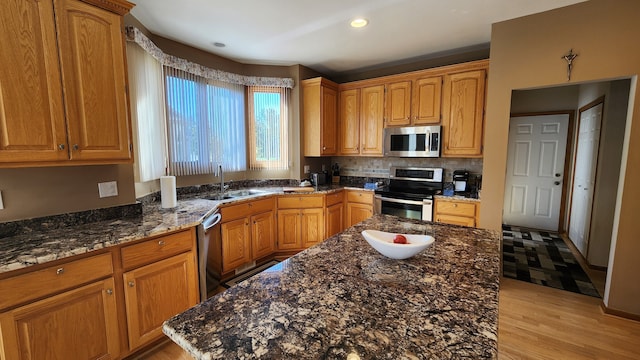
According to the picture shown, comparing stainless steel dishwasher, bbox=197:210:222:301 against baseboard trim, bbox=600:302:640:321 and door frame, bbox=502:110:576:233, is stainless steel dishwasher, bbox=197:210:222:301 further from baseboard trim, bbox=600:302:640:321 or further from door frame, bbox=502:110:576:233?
door frame, bbox=502:110:576:233

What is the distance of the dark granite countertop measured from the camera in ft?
4.47

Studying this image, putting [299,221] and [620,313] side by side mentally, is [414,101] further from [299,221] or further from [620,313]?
[620,313]

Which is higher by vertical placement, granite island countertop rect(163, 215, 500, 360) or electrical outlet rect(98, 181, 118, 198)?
electrical outlet rect(98, 181, 118, 198)

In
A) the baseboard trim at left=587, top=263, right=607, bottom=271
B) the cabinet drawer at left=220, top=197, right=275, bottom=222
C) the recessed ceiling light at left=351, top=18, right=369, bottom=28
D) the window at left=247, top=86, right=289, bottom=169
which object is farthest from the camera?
the window at left=247, top=86, right=289, bottom=169

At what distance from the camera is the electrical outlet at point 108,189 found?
200 centimetres

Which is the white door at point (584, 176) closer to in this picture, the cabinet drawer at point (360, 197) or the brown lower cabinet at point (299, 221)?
the cabinet drawer at point (360, 197)

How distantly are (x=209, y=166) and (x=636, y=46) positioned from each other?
419cm

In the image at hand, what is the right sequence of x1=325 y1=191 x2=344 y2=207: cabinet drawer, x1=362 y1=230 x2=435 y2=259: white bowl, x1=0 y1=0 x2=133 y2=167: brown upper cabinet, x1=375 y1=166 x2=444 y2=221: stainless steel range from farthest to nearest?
x1=325 y1=191 x2=344 y2=207: cabinet drawer < x1=375 y1=166 x2=444 y2=221: stainless steel range < x1=0 y1=0 x2=133 y2=167: brown upper cabinet < x1=362 y1=230 x2=435 y2=259: white bowl

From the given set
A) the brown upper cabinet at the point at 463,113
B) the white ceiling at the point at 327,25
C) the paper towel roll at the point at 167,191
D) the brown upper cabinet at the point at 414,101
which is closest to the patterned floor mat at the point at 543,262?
→ the brown upper cabinet at the point at 463,113

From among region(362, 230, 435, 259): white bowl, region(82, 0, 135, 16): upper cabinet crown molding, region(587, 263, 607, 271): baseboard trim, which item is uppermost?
region(82, 0, 135, 16): upper cabinet crown molding

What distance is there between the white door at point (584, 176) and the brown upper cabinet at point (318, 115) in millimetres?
3346

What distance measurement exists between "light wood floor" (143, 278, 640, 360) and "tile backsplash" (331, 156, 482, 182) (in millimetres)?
1546

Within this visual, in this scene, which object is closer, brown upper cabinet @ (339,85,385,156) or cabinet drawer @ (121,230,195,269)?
cabinet drawer @ (121,230,195,269)

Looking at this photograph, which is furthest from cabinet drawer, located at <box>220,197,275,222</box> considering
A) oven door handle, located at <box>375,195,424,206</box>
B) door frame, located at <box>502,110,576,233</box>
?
door frame, located at <box>502,110,576,233</box>
